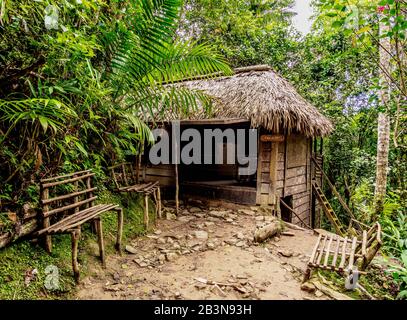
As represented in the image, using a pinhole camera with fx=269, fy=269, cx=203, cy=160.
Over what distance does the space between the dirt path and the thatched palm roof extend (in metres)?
2.06

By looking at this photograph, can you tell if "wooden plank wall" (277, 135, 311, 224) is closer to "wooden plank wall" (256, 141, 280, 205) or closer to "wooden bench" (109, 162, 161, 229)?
"wooden plank wall" (256, 141, 280, 205)

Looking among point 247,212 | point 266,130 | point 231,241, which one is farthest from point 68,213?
point 266,130

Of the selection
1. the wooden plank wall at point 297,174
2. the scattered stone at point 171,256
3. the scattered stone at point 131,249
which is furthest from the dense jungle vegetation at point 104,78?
the scattered stone at point 171,256

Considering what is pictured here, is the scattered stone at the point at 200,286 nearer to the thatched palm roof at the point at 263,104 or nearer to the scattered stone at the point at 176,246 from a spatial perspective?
the scattered stone at the point at 176,246

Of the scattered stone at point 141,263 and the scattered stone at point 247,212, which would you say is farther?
the scattered stone at point 247,212

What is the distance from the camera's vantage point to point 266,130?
610cm

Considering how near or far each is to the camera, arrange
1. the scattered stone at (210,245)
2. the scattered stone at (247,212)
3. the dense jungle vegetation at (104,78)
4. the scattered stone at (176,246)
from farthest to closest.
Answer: the scattered stone at (247,212), the scattered stone at (210,245), the scattered stone at (176,246), the dense jungle vegetation at (104,78)

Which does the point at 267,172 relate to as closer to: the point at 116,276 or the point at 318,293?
the point at 318,293

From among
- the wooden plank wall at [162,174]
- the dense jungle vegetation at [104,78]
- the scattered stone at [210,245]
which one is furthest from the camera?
the wooden plank wall at [162,174]

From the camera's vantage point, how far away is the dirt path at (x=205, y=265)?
2.90 m

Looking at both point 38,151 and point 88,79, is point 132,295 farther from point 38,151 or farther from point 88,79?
point 88,79
